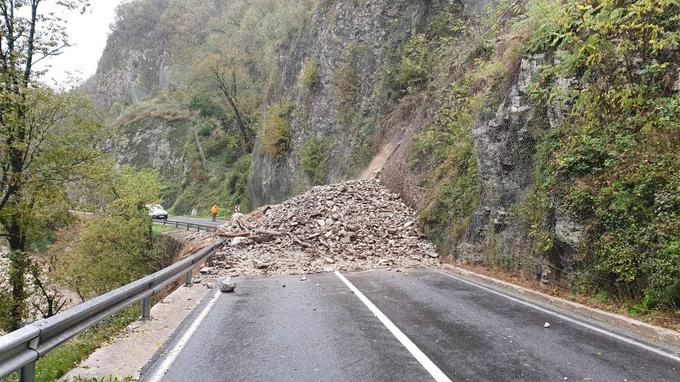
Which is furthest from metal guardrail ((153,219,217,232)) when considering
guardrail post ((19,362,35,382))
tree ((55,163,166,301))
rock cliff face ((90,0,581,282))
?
guardrail post ((19,362,35,382))

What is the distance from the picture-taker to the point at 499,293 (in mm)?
9336

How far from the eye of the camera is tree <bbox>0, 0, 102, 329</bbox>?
13945 millimetres

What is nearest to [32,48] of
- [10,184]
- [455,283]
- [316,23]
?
[10,184]

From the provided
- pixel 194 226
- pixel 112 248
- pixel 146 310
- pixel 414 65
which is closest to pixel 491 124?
pixel 146 310

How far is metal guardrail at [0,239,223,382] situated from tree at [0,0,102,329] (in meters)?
9.91

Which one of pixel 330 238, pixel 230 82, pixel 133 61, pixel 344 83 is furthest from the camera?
pixel 133 61

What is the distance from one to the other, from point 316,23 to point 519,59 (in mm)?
26849

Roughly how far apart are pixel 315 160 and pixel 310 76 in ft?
23.1

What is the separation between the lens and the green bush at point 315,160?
31.3 meters

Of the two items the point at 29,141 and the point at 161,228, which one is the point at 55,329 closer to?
the point at 29,141

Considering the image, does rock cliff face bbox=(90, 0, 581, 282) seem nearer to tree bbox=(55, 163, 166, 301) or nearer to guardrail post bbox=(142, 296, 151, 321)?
tree bbox=(55, 163, 166, 301)

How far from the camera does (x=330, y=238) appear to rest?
52.7 ft

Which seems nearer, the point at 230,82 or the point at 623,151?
the point at 623,151

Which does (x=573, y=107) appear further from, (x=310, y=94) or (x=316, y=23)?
(x=316, y=23)
